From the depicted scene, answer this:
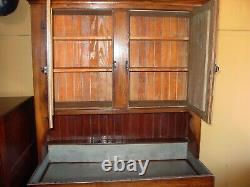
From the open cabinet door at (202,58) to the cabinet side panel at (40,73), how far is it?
41.3 inches

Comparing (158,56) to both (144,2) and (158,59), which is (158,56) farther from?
(144,2)

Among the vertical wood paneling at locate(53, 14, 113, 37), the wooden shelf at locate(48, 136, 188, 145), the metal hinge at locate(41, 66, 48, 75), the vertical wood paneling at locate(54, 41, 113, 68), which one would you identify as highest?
the vertical wood paneling at locate(53, 14, 113, 37)

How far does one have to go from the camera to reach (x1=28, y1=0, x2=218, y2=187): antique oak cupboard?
6.07ft

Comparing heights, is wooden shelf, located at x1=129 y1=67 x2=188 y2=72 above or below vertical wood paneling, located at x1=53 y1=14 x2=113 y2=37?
below

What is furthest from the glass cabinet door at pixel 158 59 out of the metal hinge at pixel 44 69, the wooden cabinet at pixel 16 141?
the wooden cabinet at pixel 16 141

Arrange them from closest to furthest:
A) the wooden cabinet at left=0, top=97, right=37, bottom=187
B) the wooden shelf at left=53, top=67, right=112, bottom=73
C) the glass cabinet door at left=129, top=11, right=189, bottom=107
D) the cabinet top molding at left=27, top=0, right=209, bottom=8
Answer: the wooden cabinet at left=0, top=97, right=37, bottom=187
the cabinet top molding at left=27, top=0, right=209, bottom=8
the wooden shelf at left=53, top=67, right=112, bottom=73
the glass cabinet door at left=129, top=11, right=189, bottom=107

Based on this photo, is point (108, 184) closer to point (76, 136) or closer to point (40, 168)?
point (40, 168)

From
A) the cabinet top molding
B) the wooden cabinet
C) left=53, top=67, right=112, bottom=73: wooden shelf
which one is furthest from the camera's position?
left=53, top=67, right=112, bottom=73: wooden shelf

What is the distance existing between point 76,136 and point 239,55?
5.07ft

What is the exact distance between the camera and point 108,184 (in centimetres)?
158

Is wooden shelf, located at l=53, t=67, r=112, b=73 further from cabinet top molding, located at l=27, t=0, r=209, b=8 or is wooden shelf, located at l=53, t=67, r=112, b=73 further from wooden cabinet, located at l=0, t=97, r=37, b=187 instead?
cabinet top molding, located at l=27, t=0, r=209, b=8

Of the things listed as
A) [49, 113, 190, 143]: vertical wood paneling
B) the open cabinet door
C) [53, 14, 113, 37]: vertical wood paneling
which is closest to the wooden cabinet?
[49, 113, 190, 143]: vertical wood paneling

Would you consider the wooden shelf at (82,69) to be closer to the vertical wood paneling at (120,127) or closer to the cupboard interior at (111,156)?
the vertical wood paneling at (120,127)

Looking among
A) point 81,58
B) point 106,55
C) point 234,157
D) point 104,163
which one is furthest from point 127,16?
point 234,157
